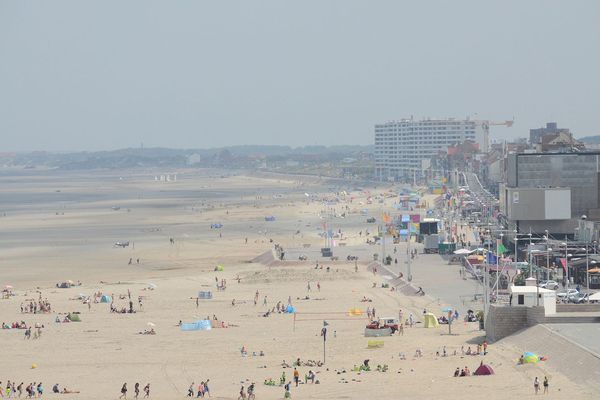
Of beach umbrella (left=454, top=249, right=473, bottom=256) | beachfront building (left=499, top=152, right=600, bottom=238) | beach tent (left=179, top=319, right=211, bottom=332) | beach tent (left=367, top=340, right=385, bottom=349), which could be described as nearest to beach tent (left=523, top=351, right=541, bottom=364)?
beach tent (left=367, top=340, right=385, bottom=349)

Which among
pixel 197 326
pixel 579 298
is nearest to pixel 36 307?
pixel 197 326

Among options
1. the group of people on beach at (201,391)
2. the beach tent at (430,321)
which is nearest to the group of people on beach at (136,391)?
the group of people on beach at (201,391)

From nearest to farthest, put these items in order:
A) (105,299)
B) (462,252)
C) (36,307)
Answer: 1. (36,307)
2. (105,299)
3. (462,252)

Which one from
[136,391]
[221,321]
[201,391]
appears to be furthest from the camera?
[221,321]

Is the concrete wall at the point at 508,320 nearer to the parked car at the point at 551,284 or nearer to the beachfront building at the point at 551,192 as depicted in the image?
the parked car at the point at 551,284

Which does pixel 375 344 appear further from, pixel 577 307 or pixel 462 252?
pixel 462 252

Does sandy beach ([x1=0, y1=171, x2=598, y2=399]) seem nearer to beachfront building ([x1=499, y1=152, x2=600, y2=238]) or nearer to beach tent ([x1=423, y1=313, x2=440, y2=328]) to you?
beach tent ([x1=423, y1=313, x2=440, y2=328])
